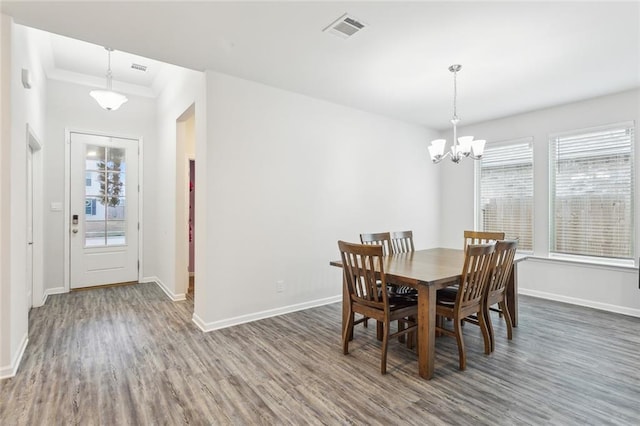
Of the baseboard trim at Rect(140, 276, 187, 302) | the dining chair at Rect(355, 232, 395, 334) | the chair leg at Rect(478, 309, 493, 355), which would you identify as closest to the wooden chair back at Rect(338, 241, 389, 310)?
the dining chair at Rect(355, 232, 395, 334)

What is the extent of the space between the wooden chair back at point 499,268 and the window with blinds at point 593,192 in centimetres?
222

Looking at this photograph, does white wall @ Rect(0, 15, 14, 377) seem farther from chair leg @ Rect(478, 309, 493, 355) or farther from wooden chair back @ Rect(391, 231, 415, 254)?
chair leg @ Rect(478, 309, 493, 355)

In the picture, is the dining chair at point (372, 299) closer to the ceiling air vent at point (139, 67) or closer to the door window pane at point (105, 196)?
the ceiling air vent at point (139, 67)

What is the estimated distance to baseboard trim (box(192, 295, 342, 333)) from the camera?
338 centimetres

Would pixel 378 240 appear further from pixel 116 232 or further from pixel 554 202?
pixel 116 232

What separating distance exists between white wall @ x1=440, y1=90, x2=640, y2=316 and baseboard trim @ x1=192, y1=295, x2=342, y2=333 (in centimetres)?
293

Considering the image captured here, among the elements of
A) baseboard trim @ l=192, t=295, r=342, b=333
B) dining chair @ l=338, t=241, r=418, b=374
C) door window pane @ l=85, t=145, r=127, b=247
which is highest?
door window pane @ l=85, t=145, r=127, b=247

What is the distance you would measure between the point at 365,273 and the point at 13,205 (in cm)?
273

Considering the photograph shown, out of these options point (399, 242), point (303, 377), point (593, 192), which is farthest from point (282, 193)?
point (593, 192)

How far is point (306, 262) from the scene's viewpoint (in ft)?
13.5

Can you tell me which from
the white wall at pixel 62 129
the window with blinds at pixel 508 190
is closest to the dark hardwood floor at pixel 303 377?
the white wall at pixel 62 129

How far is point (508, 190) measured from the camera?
16.6 ft

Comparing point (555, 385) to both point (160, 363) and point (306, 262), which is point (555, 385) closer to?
point (306, 262)

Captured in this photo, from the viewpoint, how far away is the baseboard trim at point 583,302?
388 centimetres
